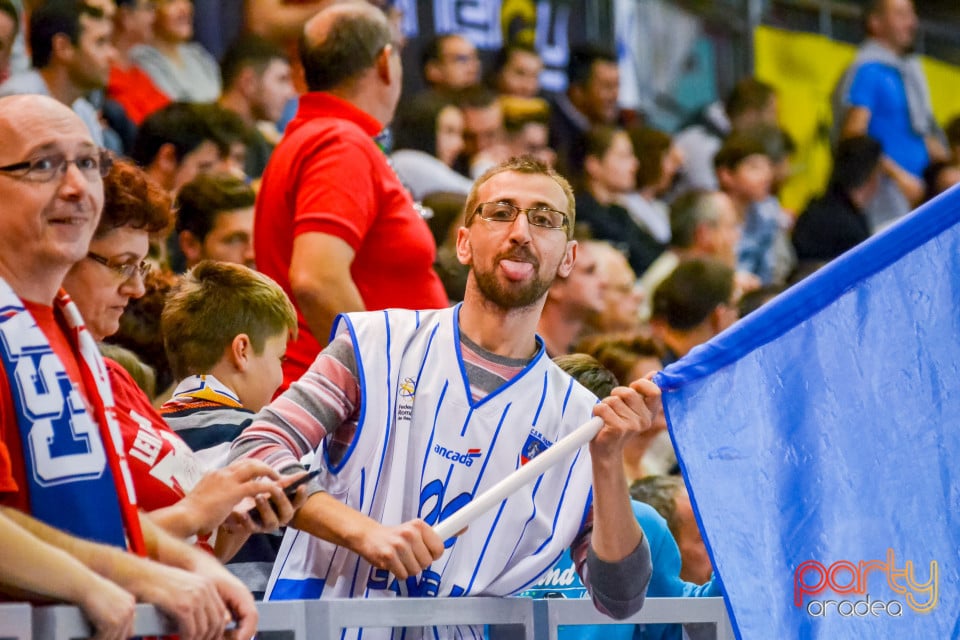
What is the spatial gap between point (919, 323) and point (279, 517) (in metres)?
1.29

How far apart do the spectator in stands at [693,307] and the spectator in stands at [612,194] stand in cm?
146

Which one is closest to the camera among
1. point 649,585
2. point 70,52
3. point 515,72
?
point 649,585

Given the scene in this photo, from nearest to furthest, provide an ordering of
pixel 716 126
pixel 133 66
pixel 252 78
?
pixel 133 66
pixel 252 78
pixel 716 126

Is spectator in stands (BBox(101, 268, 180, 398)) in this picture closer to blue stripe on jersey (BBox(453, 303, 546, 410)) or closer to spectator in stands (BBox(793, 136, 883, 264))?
blue stripe on jersey (BBox(453, 303, 546, 410))

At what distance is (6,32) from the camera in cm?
591

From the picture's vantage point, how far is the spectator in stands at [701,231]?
8234 millimetres

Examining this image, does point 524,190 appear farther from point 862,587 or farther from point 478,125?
point 478,125

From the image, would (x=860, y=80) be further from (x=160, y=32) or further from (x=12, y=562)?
(x=12, y=562)

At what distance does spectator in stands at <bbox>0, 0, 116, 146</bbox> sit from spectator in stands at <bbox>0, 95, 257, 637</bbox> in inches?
144

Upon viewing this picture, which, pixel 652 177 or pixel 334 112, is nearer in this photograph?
pixel 334 112

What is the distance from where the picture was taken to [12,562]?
2.15 meters

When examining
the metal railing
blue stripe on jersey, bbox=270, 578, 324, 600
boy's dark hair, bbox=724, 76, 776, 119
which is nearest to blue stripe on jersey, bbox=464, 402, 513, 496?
the metal railing

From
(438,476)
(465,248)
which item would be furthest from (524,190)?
(438,476)

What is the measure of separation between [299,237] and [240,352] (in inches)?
21.3
